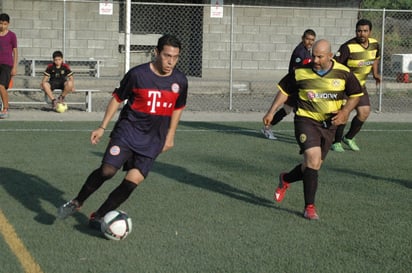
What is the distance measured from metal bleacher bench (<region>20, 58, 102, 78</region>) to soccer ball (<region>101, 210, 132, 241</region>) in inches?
609

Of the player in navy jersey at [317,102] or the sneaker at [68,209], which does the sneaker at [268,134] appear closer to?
the player in navy jersey at [317,102]

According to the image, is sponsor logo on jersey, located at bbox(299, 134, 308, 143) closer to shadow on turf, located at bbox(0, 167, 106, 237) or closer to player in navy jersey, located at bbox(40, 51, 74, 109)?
shadow on turf, located at bbox(0, 167, 106, 237)

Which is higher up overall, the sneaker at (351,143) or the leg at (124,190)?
the leg at (124,190)

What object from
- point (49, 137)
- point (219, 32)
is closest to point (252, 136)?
point (49, 137)

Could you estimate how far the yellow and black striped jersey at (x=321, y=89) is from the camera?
7707 mm

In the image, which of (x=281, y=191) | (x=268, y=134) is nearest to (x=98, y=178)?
(x=281, y=191)

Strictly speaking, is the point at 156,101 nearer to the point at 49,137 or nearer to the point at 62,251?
the point at 62,251

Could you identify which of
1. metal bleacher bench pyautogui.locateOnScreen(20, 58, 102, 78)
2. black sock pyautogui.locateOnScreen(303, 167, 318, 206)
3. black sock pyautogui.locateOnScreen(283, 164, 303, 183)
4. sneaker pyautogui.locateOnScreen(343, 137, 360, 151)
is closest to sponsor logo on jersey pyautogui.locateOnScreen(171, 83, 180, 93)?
black sock pyautogui.locateOnScreen(303, 167, 318, 206)

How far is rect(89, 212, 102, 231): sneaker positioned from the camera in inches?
267

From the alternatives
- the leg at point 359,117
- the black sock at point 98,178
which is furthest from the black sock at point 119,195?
the leg at point 359,117

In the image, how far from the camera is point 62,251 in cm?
618

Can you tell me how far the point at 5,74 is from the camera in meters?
14.8

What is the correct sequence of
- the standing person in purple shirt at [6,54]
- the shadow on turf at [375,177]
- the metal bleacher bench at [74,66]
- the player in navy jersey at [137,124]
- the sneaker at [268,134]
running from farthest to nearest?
the metal bleacher bench at [74,66]
the standing person in purple shirt at [6,54]
the sneaker at [268,134]
the shadow on turf at [375,177]
the player in navy jersey at [137,124]

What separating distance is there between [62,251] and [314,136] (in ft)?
9.25
